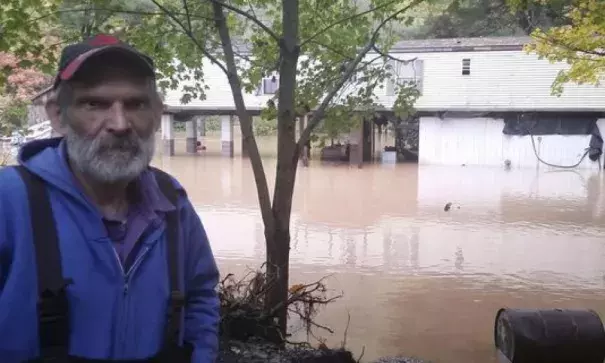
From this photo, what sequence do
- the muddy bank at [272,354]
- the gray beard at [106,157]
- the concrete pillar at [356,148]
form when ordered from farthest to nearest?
the concrete pillar at [356,148] < the muddy bank at [272,354] < the gray beard at [106,157]

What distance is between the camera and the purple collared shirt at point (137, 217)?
1.74 m

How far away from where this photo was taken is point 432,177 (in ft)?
76.7

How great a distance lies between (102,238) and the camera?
1.67m

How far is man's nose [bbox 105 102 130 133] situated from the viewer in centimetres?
182

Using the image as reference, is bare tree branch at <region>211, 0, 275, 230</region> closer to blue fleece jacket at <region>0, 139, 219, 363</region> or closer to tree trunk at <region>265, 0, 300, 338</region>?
tree trunk at <region>265, 0, 300, 338</region>

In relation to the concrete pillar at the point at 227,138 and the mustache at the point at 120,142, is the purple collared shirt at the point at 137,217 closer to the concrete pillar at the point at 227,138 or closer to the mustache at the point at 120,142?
the mustache at the point at 120,142

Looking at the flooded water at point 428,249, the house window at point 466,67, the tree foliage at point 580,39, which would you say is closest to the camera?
the flooded water at point 428,249

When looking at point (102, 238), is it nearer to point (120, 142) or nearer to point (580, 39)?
point (120, 142)

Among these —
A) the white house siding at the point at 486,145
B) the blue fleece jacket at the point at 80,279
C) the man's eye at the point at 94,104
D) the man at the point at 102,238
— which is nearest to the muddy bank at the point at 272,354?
the man at the point at 102,238

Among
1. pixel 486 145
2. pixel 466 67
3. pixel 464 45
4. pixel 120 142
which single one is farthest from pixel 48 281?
pixel 486 145

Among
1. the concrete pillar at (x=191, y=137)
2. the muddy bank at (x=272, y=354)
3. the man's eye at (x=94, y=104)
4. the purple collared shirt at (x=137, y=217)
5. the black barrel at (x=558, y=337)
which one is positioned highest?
the man's eye at (x=94, y=104)

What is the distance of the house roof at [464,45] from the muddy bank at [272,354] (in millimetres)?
22768

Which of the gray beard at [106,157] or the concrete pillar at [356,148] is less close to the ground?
the gray beard at [106,157]

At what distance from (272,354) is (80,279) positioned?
355cm
